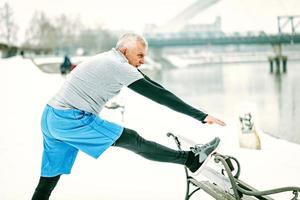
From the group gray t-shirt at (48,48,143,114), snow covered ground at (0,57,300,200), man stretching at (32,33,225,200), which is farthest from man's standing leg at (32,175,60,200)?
snow covered ground at (0,57,300,200)

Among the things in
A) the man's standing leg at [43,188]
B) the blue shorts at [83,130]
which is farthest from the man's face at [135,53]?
the man's standing leg at [43,188]

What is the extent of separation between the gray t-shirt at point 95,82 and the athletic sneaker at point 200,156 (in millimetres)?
690

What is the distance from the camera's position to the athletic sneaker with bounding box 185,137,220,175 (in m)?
2.81

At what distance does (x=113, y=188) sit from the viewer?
4.45 m

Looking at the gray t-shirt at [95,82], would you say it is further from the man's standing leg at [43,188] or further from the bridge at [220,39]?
the bridge at [220,39]

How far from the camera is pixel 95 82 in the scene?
2.76 metres

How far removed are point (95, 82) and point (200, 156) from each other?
886 mm

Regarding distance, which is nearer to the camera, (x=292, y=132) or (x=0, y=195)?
(x=0, y=195)

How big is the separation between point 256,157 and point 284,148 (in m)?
1.36

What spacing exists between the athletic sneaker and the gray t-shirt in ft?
2.26

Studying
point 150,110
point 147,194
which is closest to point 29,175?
point 147,194

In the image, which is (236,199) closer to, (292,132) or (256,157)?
(256,157)

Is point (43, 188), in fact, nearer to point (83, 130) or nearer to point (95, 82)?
point (83, 130)

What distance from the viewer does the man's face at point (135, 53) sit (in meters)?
2.82
